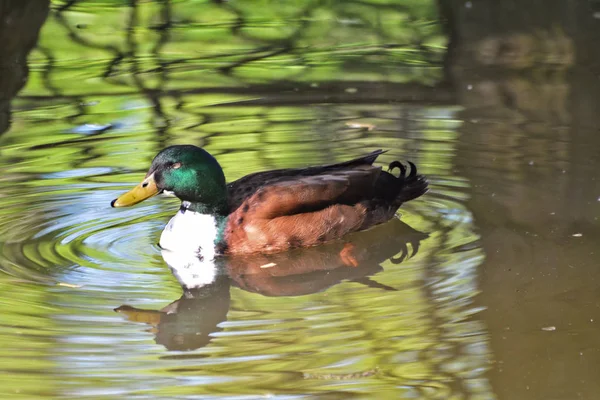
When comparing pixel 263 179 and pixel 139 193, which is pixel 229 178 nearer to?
pixel 263 179

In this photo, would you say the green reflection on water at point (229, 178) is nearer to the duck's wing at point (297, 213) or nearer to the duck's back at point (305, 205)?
the duck's back at point (305, 205)

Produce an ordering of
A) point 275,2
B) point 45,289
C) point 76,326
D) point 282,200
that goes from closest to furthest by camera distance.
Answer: point 76,326
point 45,289
point 282,200
point 275,2

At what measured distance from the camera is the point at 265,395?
4.82m

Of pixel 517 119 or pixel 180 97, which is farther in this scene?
pixel 180 97

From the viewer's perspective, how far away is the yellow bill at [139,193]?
6.57 metres

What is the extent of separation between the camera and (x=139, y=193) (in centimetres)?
660

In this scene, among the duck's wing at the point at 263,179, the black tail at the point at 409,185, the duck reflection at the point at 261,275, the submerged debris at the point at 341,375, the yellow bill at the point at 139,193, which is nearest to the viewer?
the submerged debris at the point at 341,375

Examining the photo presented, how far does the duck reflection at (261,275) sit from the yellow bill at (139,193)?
1.26 ft

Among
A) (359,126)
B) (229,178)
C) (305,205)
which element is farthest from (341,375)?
(359,126)

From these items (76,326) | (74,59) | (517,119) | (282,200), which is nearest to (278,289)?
(282,200)

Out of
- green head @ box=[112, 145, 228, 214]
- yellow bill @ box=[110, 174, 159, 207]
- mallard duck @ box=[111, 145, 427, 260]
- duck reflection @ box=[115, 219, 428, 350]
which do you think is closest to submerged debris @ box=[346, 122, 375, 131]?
duck reflection @ box=[115, 219, 428, 350]

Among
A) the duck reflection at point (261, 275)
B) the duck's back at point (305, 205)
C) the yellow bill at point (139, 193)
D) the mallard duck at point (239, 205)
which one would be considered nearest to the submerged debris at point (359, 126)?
the duck's back at point (305, 205)

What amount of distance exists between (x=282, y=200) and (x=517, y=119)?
10.3ft

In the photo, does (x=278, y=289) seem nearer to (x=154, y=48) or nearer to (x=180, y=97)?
(x=180, y=97)
